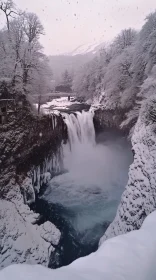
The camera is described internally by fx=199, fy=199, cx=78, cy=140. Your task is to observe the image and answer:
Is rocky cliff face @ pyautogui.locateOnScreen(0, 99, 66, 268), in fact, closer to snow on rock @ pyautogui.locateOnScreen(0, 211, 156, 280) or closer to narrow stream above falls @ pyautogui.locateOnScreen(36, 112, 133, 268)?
narrow stream above falls @ pyautogui.locateOnScreen(36, 112, 133, 268)

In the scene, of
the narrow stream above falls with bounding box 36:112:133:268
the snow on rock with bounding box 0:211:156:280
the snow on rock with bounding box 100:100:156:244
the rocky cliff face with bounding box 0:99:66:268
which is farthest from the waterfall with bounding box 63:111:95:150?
the snow on rock with bounding box 0:211:156:280

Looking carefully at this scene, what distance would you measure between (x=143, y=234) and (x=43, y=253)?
8.97 meters

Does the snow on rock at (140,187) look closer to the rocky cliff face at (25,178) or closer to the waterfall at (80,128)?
the rocky cliff face at (25,178)

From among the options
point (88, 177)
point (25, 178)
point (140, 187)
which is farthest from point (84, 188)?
point (140, 187)

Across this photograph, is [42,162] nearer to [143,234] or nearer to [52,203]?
[52,203]

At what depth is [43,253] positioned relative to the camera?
10500 millimetres

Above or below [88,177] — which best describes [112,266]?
above

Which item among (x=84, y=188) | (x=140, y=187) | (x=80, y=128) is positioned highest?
(x=80, y=128)

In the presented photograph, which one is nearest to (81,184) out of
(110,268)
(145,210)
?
(145,210)

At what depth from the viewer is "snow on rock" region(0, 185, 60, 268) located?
32.2 ft

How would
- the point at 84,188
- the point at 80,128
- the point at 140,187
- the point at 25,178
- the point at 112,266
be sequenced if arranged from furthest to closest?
1. the point at 80,128
2. the point at 84,188
3. the point at 25,178
4. the point at 140,187
5. the point at 112,266

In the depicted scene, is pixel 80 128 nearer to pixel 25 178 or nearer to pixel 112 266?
pixel 25 178

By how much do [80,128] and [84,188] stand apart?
5.79 meters

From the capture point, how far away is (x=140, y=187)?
8977 millimetres
